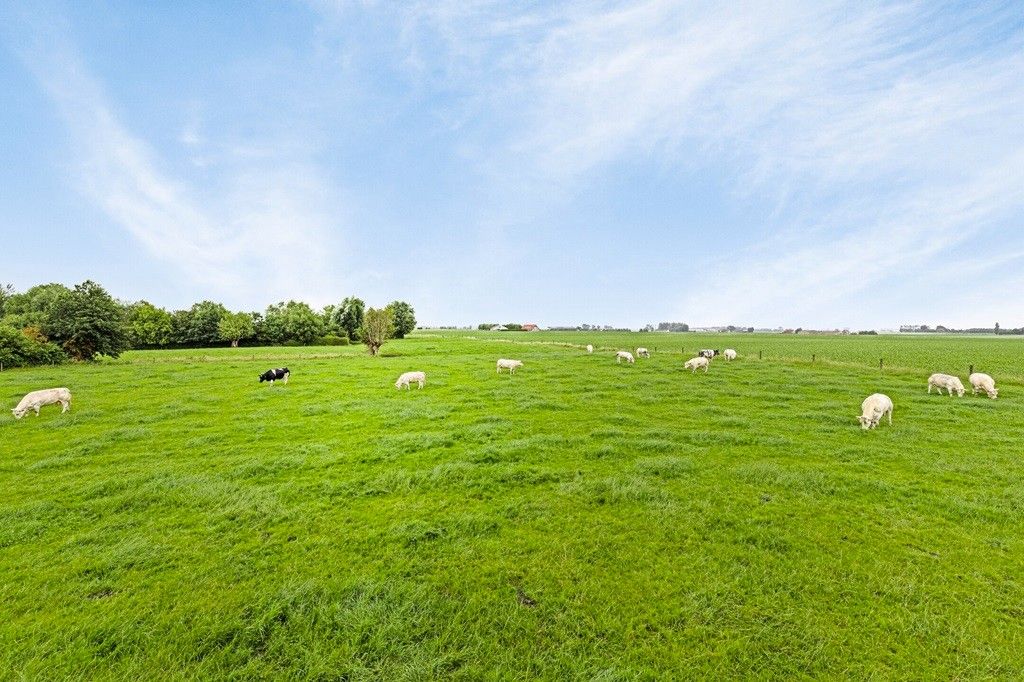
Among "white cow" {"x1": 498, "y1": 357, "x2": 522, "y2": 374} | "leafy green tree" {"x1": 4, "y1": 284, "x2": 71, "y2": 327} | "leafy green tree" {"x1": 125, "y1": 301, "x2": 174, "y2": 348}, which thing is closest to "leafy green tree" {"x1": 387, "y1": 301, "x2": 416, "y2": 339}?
"leafy green tree" {"x1": 125, "y1": 301, "x2": 174, "y2": 348}

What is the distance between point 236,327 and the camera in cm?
7500

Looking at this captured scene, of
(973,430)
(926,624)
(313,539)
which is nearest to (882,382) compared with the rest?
(973,430)

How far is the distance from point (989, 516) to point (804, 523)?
3698 millimetres

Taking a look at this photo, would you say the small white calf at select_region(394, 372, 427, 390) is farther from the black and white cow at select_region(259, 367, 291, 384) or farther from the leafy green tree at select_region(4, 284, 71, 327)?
the leafy green tree at select_region(4, 284, 71, 327)

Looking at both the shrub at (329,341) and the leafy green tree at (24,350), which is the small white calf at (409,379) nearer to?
the leafy green tree at (24,350)

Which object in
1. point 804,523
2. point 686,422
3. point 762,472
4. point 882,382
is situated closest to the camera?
point 804,523

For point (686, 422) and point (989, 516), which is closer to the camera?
point (989, 516)

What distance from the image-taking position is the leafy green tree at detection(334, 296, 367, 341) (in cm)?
8394

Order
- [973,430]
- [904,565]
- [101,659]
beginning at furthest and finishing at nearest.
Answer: [973,430] → [904,565] → [101,659]

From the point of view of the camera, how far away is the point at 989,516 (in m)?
7.14

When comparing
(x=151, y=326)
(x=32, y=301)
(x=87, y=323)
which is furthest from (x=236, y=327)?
(x=87, y=323)

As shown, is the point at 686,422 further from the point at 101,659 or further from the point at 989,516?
the point at 101,659

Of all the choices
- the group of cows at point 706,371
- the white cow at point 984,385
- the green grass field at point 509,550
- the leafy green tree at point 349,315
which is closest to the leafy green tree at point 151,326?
the leafy green tree at point 349,315

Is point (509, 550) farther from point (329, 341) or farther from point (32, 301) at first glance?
point (32, 301)
